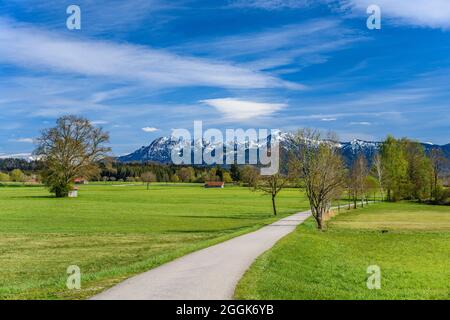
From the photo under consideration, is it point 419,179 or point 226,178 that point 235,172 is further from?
point 419,179

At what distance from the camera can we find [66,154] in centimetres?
9181

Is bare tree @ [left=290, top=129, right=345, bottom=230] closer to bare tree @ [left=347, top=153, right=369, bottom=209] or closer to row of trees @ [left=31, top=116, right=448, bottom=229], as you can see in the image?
row of trees @ [left=31, top=116, right=448, bottom=229]

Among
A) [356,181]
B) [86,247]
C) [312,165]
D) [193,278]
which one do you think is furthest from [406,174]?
[193,278]

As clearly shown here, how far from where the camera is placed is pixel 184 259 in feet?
64.1

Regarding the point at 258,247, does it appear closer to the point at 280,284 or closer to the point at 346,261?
the point at 346,261

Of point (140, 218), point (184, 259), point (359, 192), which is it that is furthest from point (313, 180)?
point (359, 192)

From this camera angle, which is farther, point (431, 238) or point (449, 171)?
point (449, 171)

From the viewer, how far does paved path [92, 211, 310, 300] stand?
12.7 meters

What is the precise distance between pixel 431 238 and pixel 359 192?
189ft

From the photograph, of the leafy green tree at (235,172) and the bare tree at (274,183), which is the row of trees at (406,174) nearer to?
the bare tree at (274,183)

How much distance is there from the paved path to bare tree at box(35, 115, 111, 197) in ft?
243

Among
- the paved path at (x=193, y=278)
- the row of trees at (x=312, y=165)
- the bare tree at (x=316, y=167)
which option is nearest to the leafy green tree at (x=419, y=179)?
the row of trees at (x=312, y=165)

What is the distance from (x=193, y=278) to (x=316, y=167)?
99.1 feet

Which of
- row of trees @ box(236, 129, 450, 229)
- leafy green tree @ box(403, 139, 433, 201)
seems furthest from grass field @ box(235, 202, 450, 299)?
leafy green tree @ box(403, 139, 433, 201)
